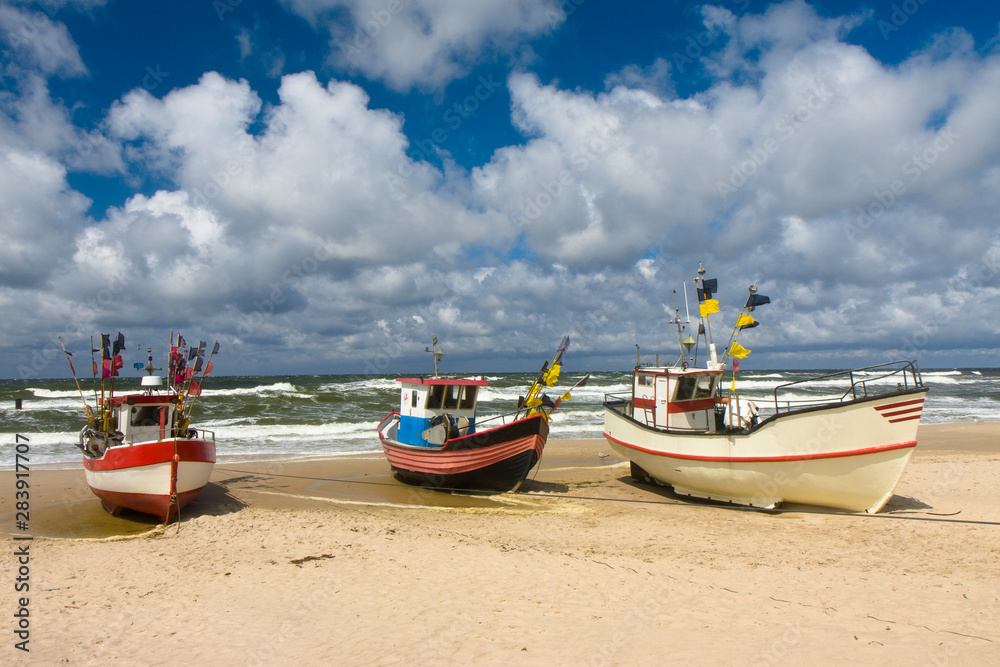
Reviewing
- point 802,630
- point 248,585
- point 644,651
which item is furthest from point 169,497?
point 802,630

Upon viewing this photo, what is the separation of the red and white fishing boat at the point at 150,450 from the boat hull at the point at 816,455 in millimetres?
10260

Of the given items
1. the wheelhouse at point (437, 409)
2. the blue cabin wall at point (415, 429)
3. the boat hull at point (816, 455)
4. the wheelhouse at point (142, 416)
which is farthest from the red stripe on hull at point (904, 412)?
the wheelhouse at point (142, 416)

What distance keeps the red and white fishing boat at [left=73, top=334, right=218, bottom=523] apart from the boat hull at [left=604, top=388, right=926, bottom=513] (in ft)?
33.7

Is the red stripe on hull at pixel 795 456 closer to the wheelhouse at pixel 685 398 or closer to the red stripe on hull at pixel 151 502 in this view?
the wheelhouse at pixel 685 398

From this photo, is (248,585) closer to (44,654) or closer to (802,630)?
(44,654)

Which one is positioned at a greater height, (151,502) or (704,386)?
(704,386)

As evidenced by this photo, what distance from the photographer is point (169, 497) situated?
10.2 m

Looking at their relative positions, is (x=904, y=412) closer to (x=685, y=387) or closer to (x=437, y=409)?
(x=685, y=387)

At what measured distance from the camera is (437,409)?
1446cm

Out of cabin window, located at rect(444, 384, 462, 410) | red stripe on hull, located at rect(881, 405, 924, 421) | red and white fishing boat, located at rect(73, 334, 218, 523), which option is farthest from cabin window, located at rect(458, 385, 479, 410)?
red stripe on hull, located at rect(881, 405, 924, 421)

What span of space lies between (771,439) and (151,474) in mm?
12098

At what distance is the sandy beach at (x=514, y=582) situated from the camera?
5273 millimetres

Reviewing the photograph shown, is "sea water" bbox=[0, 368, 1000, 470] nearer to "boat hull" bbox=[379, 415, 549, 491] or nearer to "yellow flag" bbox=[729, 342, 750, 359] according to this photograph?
"yellow flag" bbox=[729, 342, 750, 359]

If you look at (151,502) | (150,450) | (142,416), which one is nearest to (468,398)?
(150,450)
